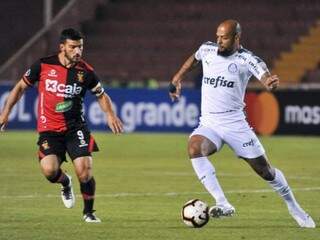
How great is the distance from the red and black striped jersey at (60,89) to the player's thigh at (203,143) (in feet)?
3.84

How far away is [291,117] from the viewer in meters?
30.0

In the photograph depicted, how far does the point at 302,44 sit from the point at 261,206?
23774 mm

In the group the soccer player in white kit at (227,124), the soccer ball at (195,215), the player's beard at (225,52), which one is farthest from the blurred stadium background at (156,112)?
the player's beard at (225,52)

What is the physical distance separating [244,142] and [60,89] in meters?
2.00

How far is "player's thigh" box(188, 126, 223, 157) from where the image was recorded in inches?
475

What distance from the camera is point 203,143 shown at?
39.6 feet

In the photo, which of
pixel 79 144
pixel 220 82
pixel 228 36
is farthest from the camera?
pixel 79 144

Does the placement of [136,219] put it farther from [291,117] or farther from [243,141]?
[291,117]

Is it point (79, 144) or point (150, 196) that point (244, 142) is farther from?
point (150, 196)

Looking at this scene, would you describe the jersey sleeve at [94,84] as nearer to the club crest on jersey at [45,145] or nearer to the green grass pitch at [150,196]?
the club crest on jersey at [45,145]

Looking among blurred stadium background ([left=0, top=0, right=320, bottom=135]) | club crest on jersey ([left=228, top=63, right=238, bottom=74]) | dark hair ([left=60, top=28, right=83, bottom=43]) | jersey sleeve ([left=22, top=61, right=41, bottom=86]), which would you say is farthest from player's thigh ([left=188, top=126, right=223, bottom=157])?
blurred stadium background ([left=0, top=0, right=320, bottom=135])

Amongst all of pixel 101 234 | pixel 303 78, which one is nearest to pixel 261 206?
pixel 101 234

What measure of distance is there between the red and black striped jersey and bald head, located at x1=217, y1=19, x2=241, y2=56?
4.57ft

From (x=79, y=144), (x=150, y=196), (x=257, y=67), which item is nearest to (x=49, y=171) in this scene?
(x=79, y=144)
